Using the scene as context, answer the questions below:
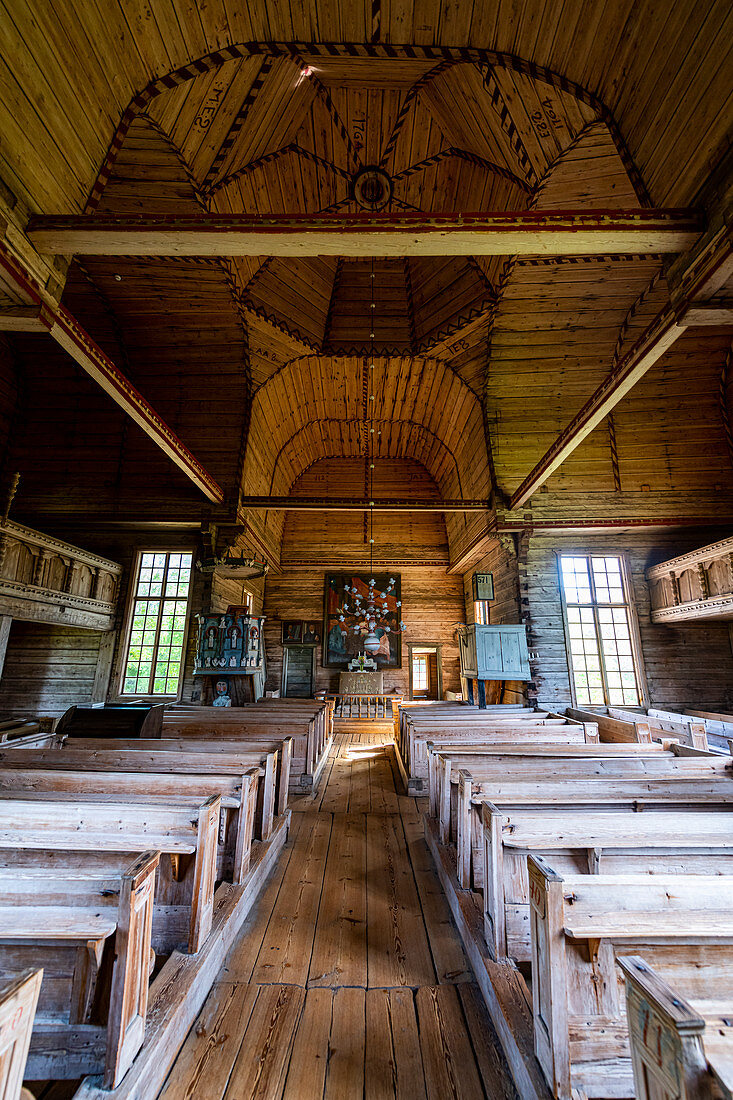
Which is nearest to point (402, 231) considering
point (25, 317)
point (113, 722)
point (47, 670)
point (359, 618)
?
point (25, 317)

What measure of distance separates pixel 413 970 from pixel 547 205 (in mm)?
7571

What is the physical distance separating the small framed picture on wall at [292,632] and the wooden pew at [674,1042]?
11508 mm

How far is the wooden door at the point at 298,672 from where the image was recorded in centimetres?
1210

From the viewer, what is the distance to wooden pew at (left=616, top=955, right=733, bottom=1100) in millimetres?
804

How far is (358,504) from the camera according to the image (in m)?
8.55

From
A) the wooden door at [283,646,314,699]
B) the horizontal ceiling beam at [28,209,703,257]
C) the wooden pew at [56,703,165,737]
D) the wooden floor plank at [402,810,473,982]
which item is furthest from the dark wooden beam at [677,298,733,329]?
the wooden door at [283,646,314,699]

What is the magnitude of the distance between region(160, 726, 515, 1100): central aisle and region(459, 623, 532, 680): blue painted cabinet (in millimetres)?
4318

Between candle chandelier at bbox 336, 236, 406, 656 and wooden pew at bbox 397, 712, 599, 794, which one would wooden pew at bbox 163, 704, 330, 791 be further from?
candle chandelier at bbox 336, 236, 406, 656

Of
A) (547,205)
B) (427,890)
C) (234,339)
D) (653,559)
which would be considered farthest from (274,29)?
(653,559)

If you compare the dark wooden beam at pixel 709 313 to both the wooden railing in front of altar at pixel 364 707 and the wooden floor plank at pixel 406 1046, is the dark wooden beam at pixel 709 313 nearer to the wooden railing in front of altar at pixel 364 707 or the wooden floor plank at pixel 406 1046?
the wooden floor plank at pixel 406 1046

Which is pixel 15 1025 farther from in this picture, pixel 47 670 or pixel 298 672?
pixel 298 672

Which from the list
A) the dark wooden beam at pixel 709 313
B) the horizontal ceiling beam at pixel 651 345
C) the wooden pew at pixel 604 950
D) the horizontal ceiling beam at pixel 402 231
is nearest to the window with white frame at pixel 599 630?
the horizontal ceiling beam at pixel 651 345

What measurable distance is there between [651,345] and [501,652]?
16.0 feet

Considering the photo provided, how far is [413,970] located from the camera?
2.33 meters
